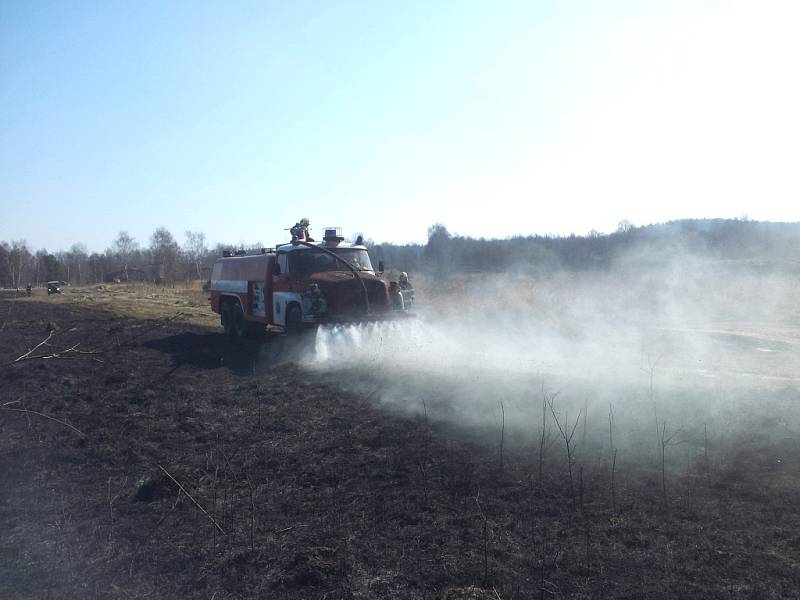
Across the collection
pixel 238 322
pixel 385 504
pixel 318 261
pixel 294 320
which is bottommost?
pixel 385 504

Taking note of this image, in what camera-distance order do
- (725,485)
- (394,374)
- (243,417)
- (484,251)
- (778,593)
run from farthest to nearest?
(484,251) → (394,374) → (243,417) → (725,485) → (778,593)

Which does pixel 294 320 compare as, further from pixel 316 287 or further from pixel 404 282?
pixel 404 282

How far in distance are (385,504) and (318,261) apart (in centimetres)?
1101

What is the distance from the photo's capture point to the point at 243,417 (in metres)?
10.1

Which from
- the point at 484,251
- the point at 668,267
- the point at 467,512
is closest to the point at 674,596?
the point at 467,512

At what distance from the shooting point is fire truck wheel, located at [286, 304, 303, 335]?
15.8 metres

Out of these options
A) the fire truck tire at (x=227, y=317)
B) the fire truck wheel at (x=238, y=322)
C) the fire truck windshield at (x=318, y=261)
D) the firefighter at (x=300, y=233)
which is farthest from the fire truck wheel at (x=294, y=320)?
the fire truck tire at (x=227, y=317)

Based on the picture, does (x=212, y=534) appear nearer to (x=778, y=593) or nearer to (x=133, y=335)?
(x=778, y=593)

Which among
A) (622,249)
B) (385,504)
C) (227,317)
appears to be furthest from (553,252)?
(385,504)

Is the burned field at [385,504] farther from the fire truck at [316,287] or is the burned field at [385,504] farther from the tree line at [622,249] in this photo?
the tree line at [622,249]

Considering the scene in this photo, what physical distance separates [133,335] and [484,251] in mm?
47912

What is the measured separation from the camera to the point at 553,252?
205ft

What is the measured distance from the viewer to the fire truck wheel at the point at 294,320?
15788 mm

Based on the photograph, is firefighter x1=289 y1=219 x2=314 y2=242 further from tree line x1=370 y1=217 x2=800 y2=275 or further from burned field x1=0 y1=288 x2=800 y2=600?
tree line x1=370 y1=217 x2=800 y2=275
